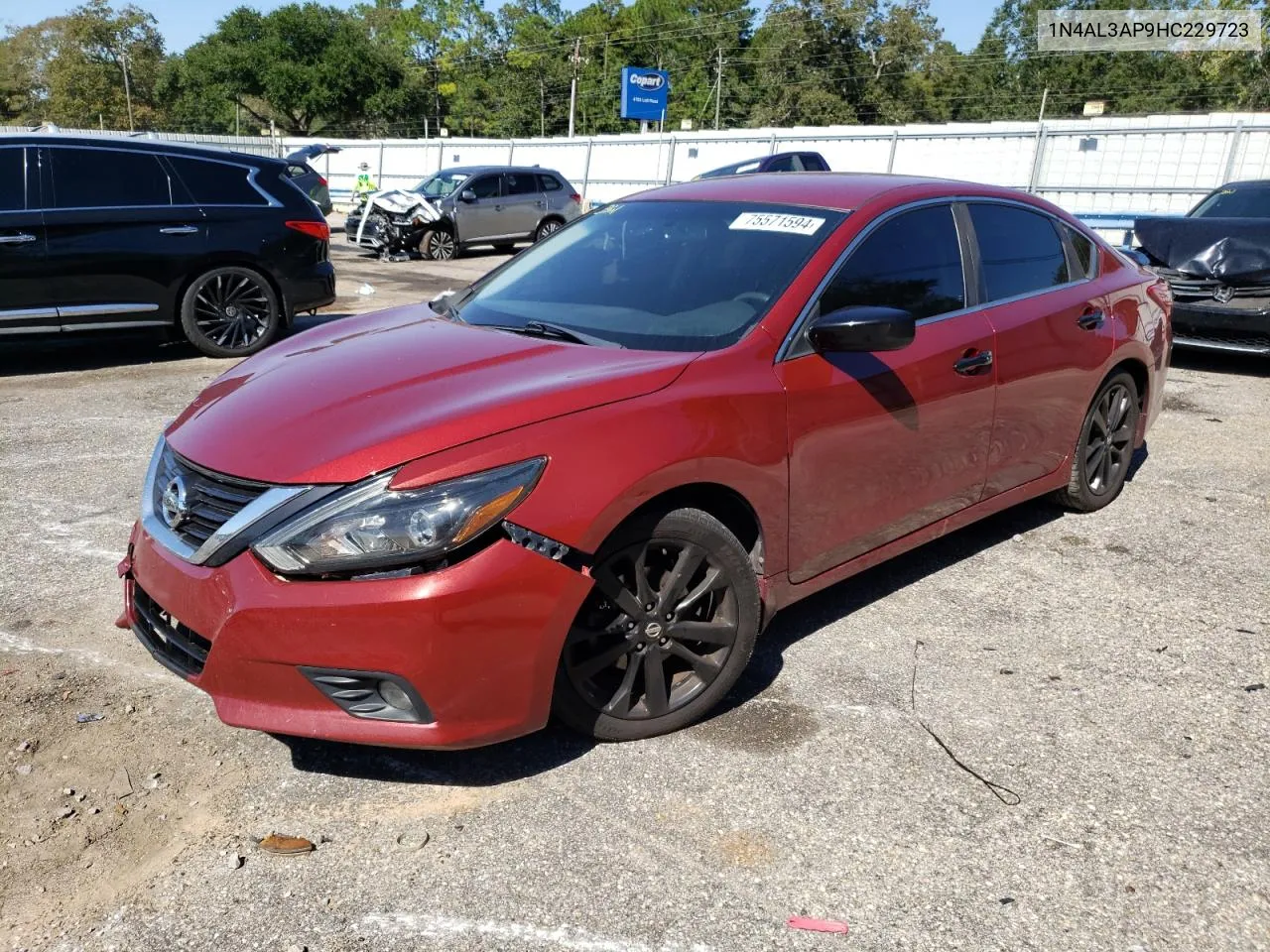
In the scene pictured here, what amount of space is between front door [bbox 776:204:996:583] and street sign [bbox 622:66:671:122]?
184 ft

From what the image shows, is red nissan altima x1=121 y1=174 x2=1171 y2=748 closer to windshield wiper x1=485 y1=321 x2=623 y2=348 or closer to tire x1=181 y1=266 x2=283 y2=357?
windshield wiper x1=485 y1=321 x2=623 y2=348

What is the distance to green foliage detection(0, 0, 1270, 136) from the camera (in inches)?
2808

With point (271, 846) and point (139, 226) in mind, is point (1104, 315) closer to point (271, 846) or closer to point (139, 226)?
point (271, 846)

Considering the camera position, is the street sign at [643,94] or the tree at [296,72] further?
the tree at [296,72]

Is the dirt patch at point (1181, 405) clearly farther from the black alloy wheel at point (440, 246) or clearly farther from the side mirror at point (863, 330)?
the black alloy wheel at point (440, 246)

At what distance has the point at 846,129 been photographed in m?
23.2

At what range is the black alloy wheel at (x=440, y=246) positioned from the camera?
1873 cm

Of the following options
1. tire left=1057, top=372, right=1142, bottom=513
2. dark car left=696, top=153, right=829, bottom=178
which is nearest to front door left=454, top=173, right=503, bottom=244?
dark car left=696, top=153, right=829, bottom=178

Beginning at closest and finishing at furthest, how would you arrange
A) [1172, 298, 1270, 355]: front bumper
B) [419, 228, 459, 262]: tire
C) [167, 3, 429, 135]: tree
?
1. [1172, 298, 1270, 355]: front bumper
2. [419, 228, 459, 262]: tire
3. [167, 3, 429, 135]: tree

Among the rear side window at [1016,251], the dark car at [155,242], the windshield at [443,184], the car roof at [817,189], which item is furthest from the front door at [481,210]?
the rear side window at [1016,251]

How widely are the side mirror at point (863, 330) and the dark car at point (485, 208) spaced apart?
643 inches

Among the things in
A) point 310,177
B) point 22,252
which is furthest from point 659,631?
point 310,177

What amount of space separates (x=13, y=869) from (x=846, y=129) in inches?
918

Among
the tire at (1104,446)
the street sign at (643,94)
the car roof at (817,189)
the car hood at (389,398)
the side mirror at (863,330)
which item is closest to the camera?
the car hood at (389,398)
